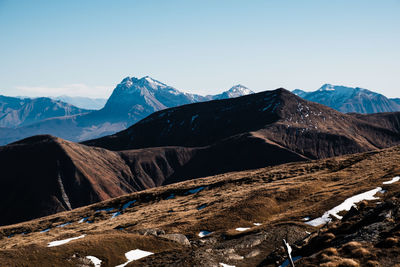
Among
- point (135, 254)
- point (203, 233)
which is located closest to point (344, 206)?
point (203, 233)

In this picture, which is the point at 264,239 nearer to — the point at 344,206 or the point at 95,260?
the point at 344,206

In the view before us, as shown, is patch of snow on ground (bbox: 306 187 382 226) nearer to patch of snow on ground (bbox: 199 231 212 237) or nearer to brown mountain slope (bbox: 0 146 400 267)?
brown mountain slope (bbox: 0 146 400 267)

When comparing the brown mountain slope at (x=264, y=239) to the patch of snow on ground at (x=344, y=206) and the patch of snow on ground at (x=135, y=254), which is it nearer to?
the patch of snow on ground at (x=135, y=254)

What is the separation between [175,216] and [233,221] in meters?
21.1

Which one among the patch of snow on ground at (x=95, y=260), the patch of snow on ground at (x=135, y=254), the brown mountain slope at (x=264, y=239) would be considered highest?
the brown mountain slope at (x=264, y=239)

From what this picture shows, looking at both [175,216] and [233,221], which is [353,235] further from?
[175,216]

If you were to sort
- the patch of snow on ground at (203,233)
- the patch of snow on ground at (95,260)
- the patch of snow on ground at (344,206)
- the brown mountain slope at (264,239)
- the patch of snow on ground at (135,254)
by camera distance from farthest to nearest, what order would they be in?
1. the patch of snow on ground at (203,233)
2. the patch of snow on ground at (344,206)
3. the patch of snow on ground at (135,254)
4. the patch of snow on ground at (95,260)
5. the brown mountain slope at (264,239)

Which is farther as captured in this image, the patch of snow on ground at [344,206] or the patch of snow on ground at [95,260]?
the patch of snow on ground at [344,206]

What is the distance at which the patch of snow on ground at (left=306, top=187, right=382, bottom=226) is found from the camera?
38.5 m

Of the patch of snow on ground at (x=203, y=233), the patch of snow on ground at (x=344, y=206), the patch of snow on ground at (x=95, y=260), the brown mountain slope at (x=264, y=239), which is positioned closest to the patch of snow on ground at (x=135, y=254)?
the brown mountain slope at (x=264, y=239)

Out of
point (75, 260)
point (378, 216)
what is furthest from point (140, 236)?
point (378, 216)

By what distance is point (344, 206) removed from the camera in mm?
41656

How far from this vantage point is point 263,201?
5525 cm

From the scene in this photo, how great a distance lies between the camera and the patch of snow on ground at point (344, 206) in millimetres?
38531
